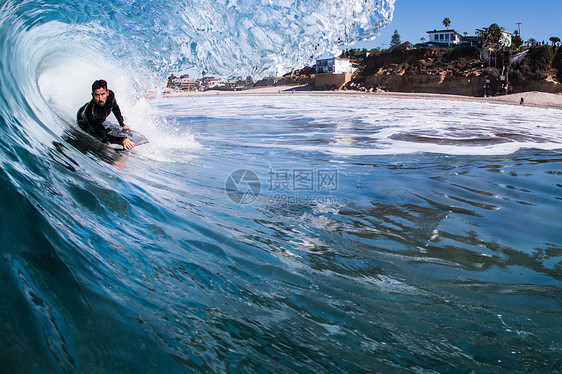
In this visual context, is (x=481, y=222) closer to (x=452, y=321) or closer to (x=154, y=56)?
(x=452, y=321)

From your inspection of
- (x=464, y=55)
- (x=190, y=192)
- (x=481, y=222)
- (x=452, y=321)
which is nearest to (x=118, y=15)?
(x=190, y=192)

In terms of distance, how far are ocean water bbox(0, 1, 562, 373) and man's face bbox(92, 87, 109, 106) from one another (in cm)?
66

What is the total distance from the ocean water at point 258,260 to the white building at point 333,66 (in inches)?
2494

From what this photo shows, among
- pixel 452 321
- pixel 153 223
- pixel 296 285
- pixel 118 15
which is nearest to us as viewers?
pixel 452 321

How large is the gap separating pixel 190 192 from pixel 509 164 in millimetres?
6480

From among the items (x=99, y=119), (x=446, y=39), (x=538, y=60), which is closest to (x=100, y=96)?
(x=99, y=119)

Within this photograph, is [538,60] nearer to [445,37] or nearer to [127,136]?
[445,37]

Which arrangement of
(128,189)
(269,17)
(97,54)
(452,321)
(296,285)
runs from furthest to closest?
(97,54)
(269,17)
(128,189)
(296,285)
(452,321)

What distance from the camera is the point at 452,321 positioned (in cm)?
255

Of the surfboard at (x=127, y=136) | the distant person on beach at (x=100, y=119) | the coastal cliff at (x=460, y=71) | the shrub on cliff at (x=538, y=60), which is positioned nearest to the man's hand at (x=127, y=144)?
the distant person on beach at (x=100, y=119)

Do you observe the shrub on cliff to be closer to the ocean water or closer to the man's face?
the ocean water

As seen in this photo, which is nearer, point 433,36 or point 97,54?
point 97,54

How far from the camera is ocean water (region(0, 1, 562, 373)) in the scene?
184 cm

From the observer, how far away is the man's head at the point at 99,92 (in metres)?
6.22
